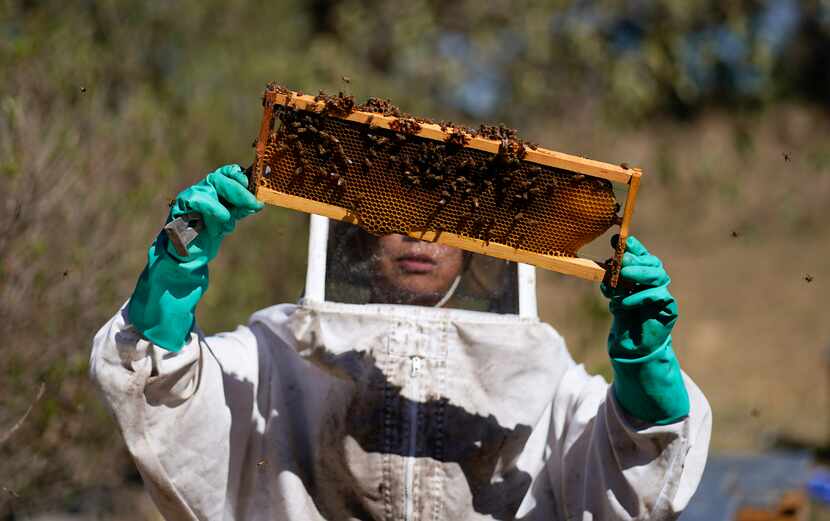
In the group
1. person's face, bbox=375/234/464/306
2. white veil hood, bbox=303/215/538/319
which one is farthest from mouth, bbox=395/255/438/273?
white veil hood, bbox=303/215/538/319

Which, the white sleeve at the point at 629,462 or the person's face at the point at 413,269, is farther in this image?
the person's face at the point at 413,269

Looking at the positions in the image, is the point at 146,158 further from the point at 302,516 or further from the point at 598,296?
the point at 598,296

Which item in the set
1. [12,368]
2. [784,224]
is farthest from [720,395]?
[12,368]

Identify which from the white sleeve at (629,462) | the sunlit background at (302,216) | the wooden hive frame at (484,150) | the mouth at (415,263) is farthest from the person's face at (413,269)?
the sunlit background at (302,216)

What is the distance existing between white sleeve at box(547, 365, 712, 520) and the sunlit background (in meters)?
1.29

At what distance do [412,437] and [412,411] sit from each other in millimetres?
80

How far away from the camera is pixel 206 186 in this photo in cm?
267

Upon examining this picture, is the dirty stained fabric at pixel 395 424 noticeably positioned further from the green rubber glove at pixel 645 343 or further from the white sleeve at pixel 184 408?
the green rubber glove at pixel 645 343

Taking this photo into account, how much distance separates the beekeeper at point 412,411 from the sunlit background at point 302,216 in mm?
696

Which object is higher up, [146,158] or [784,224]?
[784,224]

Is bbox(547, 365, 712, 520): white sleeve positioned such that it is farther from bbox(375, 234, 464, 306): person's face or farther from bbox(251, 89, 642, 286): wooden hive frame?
bbox(375, 234, 464, 306): person's face

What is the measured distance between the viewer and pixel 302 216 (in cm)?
728

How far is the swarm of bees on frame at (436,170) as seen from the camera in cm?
265

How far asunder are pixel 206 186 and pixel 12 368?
1.62 metres
